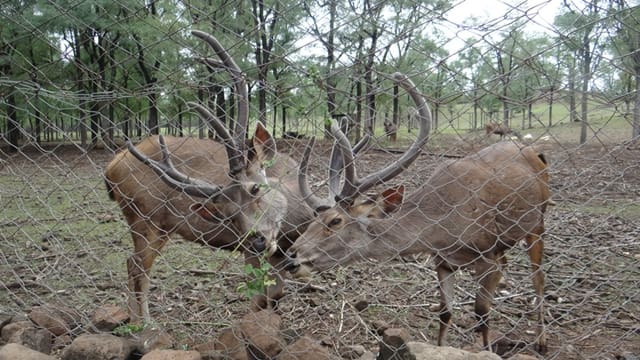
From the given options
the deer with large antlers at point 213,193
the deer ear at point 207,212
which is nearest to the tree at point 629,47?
the deer with large antlers at point 213,193

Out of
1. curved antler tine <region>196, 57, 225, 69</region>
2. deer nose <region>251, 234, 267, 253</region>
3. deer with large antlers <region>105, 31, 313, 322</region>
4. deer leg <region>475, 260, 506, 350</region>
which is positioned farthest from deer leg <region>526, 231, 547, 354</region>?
curved antler tine <region>196, 57, 225, 69</region>

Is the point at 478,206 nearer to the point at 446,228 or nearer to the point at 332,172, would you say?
the point at 446,228

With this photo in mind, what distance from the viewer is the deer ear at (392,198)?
3525mm

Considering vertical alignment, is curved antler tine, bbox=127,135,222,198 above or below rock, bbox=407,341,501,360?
above

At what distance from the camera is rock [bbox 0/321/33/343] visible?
119 inches

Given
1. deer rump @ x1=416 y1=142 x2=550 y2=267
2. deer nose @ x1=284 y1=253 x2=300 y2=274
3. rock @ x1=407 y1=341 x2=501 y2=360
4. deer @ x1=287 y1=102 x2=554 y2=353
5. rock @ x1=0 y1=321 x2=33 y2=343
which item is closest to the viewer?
rock @ x1=407 y1=341 x2=501 y2=360

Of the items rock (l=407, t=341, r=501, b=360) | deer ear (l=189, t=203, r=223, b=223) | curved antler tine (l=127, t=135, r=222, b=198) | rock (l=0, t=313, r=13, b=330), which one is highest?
curved antler tine (l=127, t=135, r=222, b=198)

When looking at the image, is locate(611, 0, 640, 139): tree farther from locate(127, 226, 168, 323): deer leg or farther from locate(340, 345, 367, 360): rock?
locate(127, 226, 168, 323): deer leg

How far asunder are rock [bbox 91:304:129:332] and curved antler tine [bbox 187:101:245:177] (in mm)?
1243

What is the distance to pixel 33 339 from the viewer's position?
2.94 meters

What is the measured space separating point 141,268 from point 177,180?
74 cm

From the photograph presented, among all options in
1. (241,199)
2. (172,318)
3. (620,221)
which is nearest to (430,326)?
(241,199)

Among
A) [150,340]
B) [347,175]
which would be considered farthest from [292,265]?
[150,340]

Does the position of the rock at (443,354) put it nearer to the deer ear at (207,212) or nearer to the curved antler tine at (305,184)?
the curved antler tine at (305,184)
